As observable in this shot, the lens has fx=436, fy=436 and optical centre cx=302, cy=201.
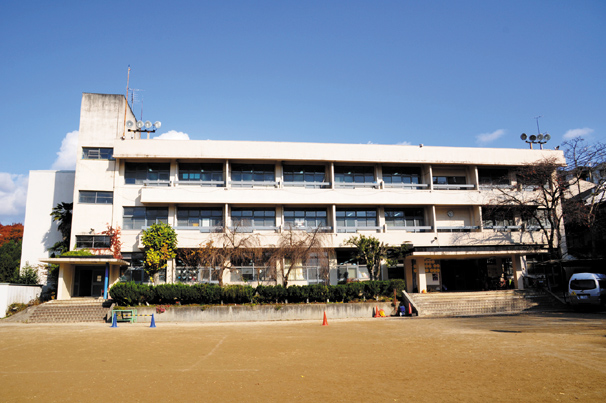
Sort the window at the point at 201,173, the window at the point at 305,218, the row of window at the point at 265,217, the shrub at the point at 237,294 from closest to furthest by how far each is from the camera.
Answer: the shrub at the point at 237,294 → the row of window at the point at 265,217 → the window at the point at 201,173 → the window at the point at 305,218

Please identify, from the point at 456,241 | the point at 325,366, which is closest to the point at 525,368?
the point at 325,366

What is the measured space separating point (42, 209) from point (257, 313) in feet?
61.7

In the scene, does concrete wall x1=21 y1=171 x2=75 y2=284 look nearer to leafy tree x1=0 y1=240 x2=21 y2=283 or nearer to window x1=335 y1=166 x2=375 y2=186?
leafy tree x1=0 y1=240 x2=21 y2=283

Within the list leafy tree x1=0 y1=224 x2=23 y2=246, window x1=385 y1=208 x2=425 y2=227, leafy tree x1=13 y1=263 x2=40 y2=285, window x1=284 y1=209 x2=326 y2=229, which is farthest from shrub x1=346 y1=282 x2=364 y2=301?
leafy tree x1=0 y1=224 x2=23 y2=246

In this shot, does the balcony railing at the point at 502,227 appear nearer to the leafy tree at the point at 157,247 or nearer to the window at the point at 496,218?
the window at the point at 496,218

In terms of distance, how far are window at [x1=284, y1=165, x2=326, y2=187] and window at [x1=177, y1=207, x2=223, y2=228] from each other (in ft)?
18.5

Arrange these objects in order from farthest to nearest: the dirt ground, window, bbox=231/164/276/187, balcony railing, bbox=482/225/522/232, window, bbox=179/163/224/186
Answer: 1. balcony railing, bbox=482/225/522/232
2. window, bbox=231/164/276/187
3. window, bbox=179/163/224/186
4. the dirt ground

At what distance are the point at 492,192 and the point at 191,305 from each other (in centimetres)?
2277

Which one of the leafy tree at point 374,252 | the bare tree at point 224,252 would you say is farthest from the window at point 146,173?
the leafy tree at point 374,252

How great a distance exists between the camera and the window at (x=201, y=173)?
3120 cm

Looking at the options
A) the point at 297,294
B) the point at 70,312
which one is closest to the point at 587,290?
the point at 297,294

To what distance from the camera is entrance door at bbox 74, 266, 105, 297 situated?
29562 mm

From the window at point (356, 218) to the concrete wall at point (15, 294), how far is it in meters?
20.7

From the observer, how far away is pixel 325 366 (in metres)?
10.1
